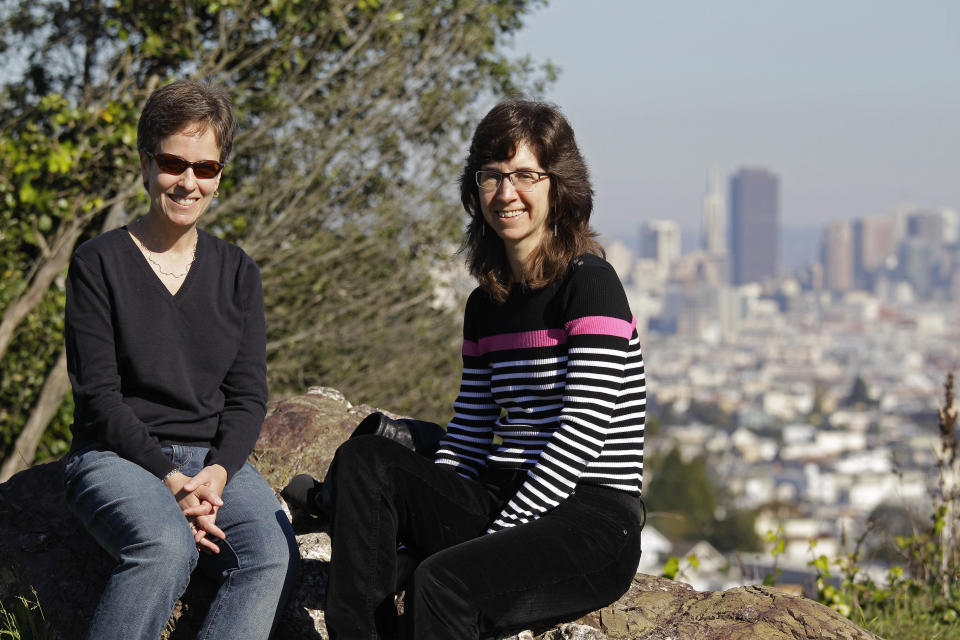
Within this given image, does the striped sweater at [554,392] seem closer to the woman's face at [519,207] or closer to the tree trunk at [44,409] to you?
the woman's face at [519,207]

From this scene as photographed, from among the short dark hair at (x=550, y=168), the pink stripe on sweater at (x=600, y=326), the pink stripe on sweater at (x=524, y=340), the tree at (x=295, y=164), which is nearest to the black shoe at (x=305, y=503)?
the pink stripe on sweater at (x=524, y=340)

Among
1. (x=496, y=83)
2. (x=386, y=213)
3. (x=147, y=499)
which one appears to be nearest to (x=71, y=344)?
(x=147, y=499)

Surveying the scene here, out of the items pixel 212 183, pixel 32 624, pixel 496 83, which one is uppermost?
pixel 496 83

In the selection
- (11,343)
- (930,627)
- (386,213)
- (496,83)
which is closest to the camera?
(930,627)

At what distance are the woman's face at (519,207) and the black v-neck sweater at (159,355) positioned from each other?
749mm

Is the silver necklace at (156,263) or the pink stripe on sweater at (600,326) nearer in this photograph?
the pink stripe on sweater at (600,326)

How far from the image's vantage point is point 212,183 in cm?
293

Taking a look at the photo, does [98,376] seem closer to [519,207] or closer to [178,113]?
[178,113]

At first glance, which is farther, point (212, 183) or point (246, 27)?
point (246, 27)

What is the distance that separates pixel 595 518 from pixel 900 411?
119 meters

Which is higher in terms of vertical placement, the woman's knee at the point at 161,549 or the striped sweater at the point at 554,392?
the striped sweater at the point at 554,392

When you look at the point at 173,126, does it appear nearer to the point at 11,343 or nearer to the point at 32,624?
the point at 32,624

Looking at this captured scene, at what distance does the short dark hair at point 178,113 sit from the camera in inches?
112

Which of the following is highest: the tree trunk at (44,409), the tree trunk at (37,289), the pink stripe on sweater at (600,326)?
the pink stripe on sweater at (600,326)
